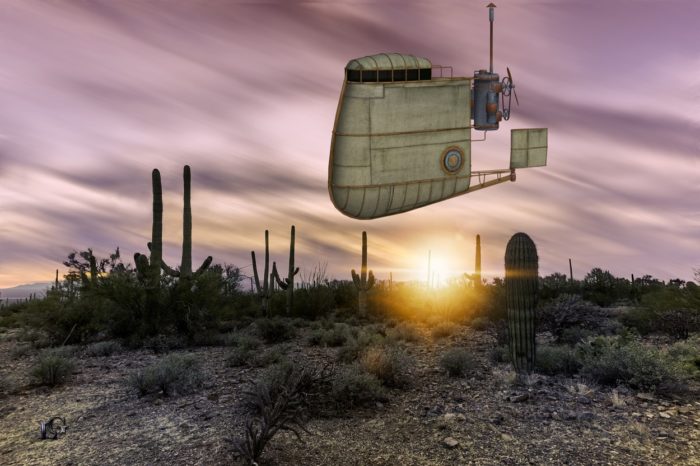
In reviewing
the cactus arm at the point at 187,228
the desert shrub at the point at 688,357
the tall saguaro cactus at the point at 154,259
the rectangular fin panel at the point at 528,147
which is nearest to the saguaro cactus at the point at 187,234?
the cactus arm at the point at 187,228

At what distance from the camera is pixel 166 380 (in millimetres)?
9969

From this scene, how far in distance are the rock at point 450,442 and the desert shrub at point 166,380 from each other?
5.46 meters

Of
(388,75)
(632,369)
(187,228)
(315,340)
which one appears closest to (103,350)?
(315,340)

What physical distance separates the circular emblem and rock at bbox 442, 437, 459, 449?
4292mm

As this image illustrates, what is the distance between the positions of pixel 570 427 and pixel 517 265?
397 cm

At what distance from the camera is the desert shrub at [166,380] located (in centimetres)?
995

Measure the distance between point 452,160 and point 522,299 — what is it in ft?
13.1

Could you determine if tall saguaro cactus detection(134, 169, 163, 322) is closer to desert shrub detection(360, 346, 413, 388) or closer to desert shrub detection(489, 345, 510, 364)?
desert shrub detection(360, 346, 413, 388)

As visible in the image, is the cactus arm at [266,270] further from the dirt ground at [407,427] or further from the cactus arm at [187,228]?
the dirt ground at [407,427]

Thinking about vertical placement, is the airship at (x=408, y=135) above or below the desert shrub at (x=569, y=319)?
above

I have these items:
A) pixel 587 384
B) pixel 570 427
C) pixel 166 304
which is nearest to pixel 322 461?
pixel 570 427

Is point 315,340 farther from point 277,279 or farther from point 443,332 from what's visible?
point 277,279

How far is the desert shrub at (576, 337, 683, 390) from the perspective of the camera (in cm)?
934

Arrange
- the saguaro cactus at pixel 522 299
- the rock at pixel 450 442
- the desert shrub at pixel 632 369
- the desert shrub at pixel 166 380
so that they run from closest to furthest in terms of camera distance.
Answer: the rock at pixel 450 442, the desert shrub at pixel 632 369, the desert shrub at pixel 166 380, the saguaro cactus at pixel 522 299
